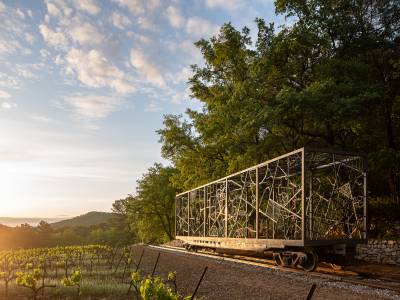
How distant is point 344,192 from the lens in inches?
553

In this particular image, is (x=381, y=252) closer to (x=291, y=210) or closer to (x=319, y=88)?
(x=291, y=210)

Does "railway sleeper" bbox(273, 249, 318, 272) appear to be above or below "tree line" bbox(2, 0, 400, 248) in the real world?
below

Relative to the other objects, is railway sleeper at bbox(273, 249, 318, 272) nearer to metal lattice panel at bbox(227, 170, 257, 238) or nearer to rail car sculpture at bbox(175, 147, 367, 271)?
rail car sculpture at bbox(175, 147, 367, 271)

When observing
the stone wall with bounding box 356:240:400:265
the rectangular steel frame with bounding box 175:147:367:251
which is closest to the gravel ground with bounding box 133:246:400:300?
the rectangular steel frame with bounding box 175:147:367:251

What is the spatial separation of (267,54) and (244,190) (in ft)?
29.4

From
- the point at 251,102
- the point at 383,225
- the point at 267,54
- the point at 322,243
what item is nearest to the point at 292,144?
the point at 251,102

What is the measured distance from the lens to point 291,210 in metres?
15.3

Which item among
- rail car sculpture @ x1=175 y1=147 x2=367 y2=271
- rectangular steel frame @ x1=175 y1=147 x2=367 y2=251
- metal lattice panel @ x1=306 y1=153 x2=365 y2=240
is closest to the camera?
rail car sculpture @ x1=175 y1=147 x2=367 y2=271

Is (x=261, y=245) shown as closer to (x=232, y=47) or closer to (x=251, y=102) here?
(x=251, y=102)

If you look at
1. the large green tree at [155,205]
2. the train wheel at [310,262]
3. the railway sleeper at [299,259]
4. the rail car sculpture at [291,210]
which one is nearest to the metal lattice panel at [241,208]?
the rail car sculpture at [291,210]

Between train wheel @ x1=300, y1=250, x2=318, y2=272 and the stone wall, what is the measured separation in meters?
6.68

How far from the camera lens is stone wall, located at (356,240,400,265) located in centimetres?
1714

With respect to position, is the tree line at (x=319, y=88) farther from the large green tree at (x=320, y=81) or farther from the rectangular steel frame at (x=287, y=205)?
the rectangular steel frame at (x=287, y=205)

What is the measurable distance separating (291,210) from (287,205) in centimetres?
149
